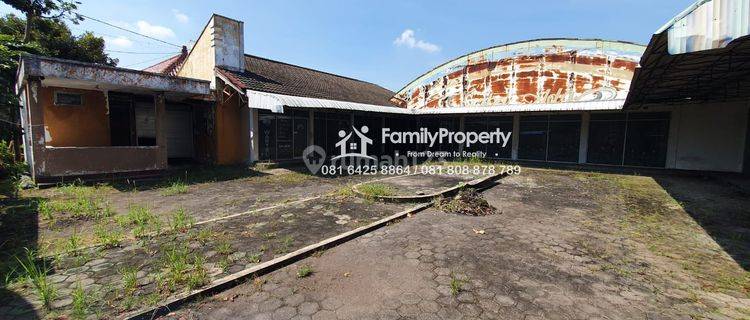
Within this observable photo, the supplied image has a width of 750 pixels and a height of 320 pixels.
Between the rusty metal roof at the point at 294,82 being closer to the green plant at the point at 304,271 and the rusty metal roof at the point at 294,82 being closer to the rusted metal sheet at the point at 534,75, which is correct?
the rusted metal sheet at the point at 534,75

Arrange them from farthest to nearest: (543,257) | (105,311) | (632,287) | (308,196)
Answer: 1. (308,196)
2. (543,257)
3. (632,287)
4. (105,311)

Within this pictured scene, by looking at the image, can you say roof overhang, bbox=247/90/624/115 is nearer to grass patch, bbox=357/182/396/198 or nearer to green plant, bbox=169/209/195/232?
grass patch, bbox=357/182/396/198


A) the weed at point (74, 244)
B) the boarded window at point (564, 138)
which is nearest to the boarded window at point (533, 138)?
the boarded window at point (564, 138)

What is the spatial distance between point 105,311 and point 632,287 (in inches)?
208

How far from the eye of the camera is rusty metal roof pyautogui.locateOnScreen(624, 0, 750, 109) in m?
3.53

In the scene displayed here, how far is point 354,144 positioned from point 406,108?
4.44 m

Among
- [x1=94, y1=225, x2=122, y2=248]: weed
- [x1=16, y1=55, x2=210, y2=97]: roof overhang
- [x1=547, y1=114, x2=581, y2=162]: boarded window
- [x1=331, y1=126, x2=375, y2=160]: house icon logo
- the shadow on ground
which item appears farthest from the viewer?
[x1=331, y1=126, x2=375, y2=160]: house icon logo

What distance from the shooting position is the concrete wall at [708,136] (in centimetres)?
1161

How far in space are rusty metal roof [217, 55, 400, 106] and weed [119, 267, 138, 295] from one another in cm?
873

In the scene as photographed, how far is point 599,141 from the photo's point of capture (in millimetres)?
14164

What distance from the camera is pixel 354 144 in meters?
16.4

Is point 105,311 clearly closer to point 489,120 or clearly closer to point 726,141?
point 489,120

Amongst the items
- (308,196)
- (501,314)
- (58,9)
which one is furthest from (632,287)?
(58,9)

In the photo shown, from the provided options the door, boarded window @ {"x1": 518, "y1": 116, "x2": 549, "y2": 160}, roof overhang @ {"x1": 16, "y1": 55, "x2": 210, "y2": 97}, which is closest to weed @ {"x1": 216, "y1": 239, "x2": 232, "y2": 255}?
roof overhang @ {"x1": 16, "y1": 55, "x2": 210, "y2": 97}
